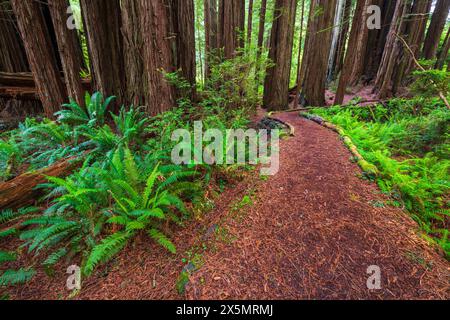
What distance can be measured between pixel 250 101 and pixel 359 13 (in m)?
4.58

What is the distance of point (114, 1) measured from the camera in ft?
16.0

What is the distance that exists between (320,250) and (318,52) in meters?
7.72

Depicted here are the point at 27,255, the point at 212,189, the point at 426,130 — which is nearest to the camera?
the point at 27,255

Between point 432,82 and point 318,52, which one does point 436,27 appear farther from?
point 432,82

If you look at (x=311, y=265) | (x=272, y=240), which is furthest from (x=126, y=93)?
(x=311, y=265)

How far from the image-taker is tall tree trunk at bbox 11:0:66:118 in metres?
4.45

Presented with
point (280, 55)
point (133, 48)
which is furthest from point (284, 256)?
point (280, 55)

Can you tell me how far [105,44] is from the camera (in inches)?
199

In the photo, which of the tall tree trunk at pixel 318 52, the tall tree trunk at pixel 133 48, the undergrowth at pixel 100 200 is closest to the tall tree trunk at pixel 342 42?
the tall tree trunk at pixel 318 52

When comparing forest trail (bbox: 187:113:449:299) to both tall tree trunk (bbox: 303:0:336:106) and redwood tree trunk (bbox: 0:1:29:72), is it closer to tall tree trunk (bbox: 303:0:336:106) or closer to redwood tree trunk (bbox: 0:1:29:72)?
Answer: tall tree trunk (bbox: 303:0:336:106)

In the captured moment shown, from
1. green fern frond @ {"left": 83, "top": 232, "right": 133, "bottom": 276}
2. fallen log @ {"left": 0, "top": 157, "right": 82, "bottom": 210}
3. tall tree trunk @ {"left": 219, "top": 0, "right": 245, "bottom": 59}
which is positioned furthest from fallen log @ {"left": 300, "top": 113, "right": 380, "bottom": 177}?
fallen log @ {"left": 0, "top": 157, "right": 82, "bottom": 210}

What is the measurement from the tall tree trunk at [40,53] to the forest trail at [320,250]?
5816mm

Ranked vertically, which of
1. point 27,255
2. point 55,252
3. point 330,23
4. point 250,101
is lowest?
point 27,255

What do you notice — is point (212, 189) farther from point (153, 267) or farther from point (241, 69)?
point (241, 69)
